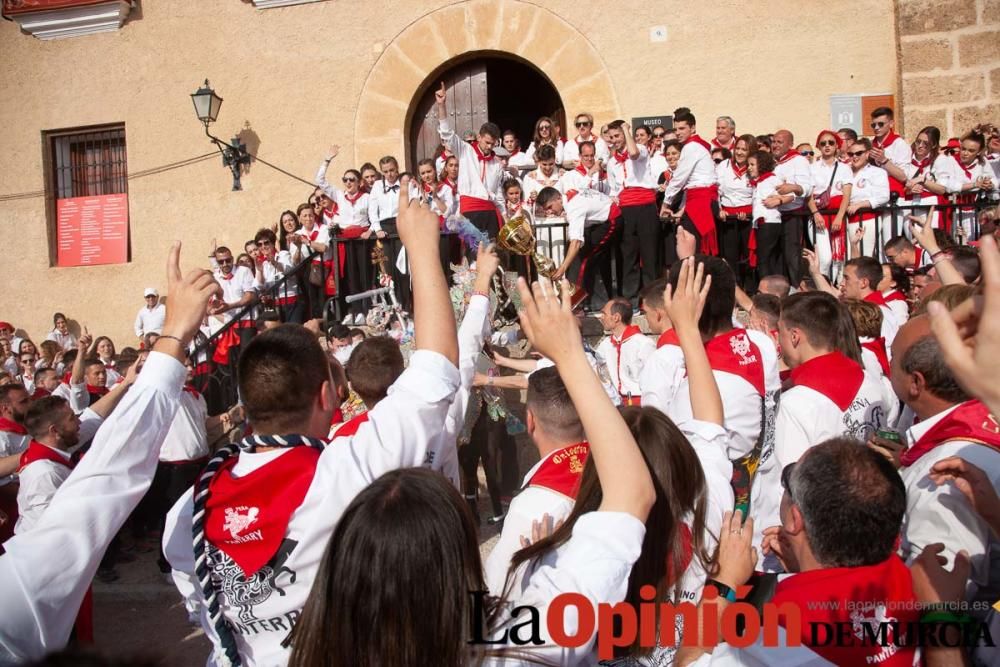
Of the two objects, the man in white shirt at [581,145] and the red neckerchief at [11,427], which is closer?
the red neckerchief at [11,427]

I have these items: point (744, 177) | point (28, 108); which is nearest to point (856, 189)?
point (744, 177)

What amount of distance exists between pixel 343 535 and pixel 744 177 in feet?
26.0

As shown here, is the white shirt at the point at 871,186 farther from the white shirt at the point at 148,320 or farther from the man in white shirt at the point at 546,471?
the white shirt at the point at 148,320

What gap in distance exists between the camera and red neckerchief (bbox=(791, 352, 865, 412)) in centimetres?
329

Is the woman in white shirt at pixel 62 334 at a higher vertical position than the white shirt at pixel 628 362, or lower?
higher

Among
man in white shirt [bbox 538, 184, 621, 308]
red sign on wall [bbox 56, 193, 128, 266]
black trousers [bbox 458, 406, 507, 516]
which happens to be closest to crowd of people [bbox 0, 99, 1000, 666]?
black trousers [bbox 458, 406, 507, 516]

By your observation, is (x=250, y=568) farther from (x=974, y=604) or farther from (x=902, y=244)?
(x=902, y=244)

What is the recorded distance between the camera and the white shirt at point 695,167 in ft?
27.3

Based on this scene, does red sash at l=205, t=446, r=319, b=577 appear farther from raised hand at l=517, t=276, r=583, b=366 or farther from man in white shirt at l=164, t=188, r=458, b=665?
raised hand at l=517, t=276, r=583, b=366

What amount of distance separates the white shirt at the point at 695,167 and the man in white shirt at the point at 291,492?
681 centimetres

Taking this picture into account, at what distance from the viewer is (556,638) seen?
1.47 m

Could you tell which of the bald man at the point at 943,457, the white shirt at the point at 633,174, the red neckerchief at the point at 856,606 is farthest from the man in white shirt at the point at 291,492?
the white shirt at the point at 633,174

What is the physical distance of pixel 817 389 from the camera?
130 inches

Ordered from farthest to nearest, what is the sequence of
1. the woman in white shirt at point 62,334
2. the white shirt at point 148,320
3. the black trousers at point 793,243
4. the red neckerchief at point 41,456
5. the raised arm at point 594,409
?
the woman in white shirt at point 62,334
the white shirt at point 148,320
the black trousers at point 793,243
the red neckerchief at point 41,456
the raised arm at point 594,409
